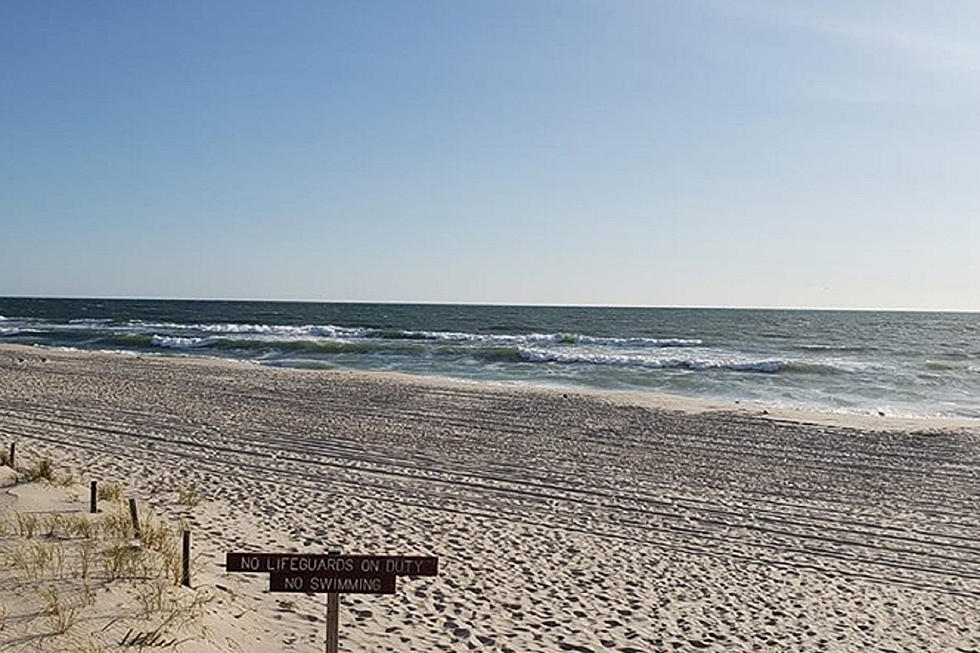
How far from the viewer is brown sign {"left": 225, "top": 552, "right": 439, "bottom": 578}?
3.93 metres

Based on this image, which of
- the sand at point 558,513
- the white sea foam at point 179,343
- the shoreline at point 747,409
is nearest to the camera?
the sand at point 558,513

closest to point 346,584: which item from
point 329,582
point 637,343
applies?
point 329,582

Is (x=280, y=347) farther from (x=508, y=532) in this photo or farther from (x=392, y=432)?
(x=508, y=532)

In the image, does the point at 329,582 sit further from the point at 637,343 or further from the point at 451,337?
the point at 451,337

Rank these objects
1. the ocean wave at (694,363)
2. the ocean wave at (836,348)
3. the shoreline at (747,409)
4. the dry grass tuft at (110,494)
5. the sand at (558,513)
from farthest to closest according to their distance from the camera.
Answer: the ocean wave at (836,348) → the ocean wave at (694,363) → the shoreline at (747,409) → the dry grass tuft at (110,494) → the sand at (558,513)

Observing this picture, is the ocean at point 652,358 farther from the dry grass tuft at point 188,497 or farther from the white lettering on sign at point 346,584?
the white lettering on sign at point 346,584

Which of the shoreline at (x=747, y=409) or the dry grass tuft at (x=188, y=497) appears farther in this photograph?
the shoreline at (x=747, y=409)

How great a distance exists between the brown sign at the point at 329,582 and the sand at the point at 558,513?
1.50 m

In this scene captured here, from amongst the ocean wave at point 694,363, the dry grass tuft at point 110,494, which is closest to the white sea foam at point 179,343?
the ocean wave at point 694,363

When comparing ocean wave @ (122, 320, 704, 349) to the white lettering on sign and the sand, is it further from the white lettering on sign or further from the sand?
the white lettering on sign

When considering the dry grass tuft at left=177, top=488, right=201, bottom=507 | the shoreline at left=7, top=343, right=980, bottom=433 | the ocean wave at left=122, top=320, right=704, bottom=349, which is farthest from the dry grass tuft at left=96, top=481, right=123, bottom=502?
the ocean wave at left=122, top=320, right=704, bottom=349

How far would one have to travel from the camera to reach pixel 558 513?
31.6 ft

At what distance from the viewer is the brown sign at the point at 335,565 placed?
12.9 ft

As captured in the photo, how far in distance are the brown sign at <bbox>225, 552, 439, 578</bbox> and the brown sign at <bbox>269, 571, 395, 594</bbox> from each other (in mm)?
14
